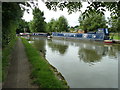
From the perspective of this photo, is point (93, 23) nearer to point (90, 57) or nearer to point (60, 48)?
point (60, 48)

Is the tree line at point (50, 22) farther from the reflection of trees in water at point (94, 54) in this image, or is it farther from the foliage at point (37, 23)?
the reflection of trees in water at point (94, 54)

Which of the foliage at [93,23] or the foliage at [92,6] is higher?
the foliage at [93,23]

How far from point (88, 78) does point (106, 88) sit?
4.84 ft

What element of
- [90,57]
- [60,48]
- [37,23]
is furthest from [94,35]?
[37,23]

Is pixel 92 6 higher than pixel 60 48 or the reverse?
higher

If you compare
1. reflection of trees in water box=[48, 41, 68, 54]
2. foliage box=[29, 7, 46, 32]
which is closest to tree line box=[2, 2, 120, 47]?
foliage box=[29, 7, 46, 32]

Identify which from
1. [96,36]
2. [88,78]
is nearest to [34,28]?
[96,36]

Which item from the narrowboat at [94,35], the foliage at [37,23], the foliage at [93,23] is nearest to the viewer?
the narrowboat at [94,35]

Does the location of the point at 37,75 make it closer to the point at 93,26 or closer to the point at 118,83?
the point at 118,83

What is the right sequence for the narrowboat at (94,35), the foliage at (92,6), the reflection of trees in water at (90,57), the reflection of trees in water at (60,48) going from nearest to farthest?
the foliage at (92,6) < the reflection of trees in water at (90,57) < the reflection of trees in water at (60,48) < the narrowboat at (94,35)

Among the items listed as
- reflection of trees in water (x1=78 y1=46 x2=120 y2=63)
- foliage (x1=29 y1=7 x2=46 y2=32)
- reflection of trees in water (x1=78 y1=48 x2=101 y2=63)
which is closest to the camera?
reflection of trees in water (x1=78 y1=48 x2=101 y2=63)

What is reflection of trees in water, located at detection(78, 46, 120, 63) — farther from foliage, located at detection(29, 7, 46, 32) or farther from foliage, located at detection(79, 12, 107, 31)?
foliage, located at detection(29, 7, 46, 32)

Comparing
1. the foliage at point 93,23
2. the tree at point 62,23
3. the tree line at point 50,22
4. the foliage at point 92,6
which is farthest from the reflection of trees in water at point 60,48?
the tree at point 62,23

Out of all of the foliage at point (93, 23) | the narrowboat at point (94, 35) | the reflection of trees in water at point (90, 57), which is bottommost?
the reflection of trees in water at point (90, 57)
